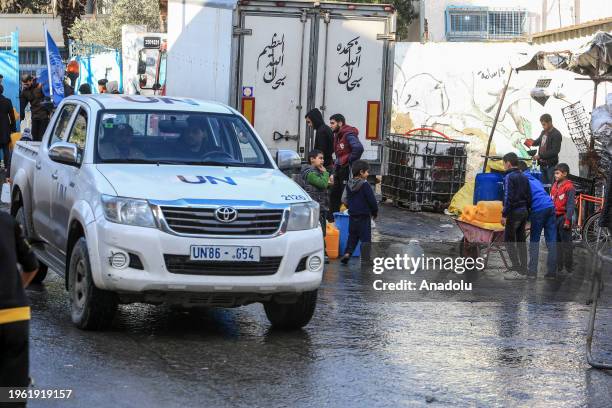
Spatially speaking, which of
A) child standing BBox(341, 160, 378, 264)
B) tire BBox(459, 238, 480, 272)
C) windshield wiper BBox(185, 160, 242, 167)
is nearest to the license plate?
windshield wiper BBox(185, 160, 242, 167)

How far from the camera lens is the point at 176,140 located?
962 centimetres

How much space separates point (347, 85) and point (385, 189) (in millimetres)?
3874

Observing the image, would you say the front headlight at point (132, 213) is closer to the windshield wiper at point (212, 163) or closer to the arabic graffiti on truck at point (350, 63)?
the windshield wiper at point (212, 163)

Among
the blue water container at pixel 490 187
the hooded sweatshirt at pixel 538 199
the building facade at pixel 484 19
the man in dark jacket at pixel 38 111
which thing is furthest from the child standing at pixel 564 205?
the building facade at pixel 484 19

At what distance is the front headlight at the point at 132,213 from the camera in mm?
8242

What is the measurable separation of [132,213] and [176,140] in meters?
1.50

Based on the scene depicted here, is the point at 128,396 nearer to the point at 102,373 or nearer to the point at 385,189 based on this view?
the point at 102,373

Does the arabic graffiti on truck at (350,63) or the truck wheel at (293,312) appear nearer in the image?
the truck wheel at (293,312)

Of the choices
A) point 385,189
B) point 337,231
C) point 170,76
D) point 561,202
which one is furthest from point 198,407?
point 385,189

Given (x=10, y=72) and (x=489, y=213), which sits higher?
(x=10, y=72)

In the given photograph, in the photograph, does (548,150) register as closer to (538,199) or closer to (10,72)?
(538,199)

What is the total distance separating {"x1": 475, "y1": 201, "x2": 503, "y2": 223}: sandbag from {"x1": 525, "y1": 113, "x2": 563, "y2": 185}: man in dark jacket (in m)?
3.82

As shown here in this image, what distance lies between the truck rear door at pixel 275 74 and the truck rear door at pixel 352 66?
0.28 m

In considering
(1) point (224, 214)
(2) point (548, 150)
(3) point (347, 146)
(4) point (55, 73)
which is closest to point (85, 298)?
(1) point (224, 214)
